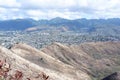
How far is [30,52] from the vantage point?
610 feet

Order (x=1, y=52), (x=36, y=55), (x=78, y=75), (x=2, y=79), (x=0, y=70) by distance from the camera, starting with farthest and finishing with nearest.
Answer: (x=36, y=55), (x=78, y=75), (x=1, y=52), (x=2, y=79), (x=0, y=70)

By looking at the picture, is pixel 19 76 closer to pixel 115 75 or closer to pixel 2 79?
pixel 2 79

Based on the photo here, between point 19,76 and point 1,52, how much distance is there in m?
75.1

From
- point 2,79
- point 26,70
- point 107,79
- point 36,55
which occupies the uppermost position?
point 2,79

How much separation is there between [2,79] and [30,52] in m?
174

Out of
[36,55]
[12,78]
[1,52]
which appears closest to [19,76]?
[12,78]

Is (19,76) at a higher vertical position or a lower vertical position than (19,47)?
higher

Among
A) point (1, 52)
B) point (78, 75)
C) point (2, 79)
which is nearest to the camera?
point (2, 79)

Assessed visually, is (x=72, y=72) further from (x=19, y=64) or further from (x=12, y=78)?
(x=12, y=78)

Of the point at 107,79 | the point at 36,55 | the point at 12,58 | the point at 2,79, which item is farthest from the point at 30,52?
the point at 2,79

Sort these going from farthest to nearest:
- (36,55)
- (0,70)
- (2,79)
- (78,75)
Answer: (36,55) → (78,75) → (2,79) → (0,70)

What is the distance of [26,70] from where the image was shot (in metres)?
86.4

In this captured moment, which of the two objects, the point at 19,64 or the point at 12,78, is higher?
the point at 12,78

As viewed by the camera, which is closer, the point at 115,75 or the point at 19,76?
the point at 19,76
